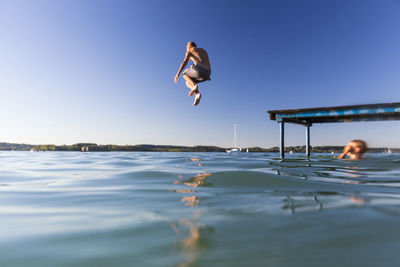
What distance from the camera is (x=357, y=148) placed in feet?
25.3

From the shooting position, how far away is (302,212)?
1729mm

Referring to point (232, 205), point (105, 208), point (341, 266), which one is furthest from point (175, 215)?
point (341, 266)

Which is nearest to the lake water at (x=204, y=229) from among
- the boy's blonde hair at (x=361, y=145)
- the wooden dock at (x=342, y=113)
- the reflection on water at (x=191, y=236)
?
the reflection on water at (x=191, y=236)

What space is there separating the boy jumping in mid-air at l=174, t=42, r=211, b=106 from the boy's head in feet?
18.4

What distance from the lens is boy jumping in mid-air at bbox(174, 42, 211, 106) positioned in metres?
6.35

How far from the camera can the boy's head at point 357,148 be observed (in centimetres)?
762

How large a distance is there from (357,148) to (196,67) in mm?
6201

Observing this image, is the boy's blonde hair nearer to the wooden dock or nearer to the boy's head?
the boy's head

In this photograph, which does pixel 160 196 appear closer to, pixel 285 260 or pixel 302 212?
pixel 302 212

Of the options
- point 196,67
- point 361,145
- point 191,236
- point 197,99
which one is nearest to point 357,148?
point 361,145

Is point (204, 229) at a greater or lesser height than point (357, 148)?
lesser

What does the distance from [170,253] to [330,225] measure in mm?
1041

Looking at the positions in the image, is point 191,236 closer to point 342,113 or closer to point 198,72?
point 198,72

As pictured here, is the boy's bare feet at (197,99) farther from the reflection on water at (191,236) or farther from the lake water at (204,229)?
the reflection on water at (191,236)
